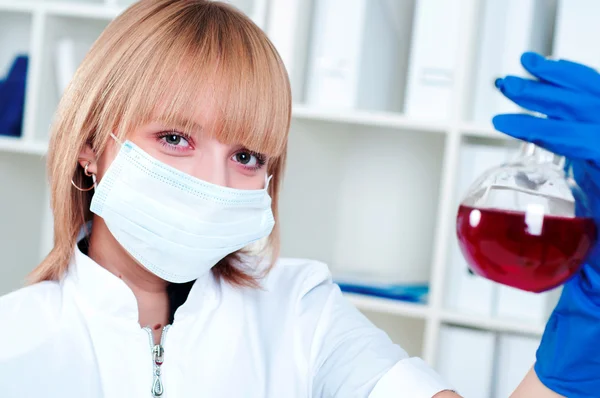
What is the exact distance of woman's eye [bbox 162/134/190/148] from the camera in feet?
3.13

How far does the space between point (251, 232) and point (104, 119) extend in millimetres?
256

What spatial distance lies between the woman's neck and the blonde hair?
0.04 meters

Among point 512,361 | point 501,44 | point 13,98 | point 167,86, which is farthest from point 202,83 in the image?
point 13,98

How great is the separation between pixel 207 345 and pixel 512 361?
0.87m

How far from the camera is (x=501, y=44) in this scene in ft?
5.28

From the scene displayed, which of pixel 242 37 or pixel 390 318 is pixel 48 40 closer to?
pixel 242 37

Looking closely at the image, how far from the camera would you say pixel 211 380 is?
39.7 inches

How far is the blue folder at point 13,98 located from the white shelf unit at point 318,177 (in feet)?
0.28

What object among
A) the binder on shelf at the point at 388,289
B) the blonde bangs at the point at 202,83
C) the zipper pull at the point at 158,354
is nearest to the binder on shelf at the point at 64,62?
the binder on shelf at the point at 388,289

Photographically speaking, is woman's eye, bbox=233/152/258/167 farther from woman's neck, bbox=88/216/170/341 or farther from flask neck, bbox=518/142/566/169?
flask neck, bbox=518/142/566/169

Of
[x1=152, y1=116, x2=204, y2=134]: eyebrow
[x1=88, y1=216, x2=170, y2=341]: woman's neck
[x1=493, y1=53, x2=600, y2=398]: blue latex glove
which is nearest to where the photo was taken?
[x1=493, y1=53, x2=600, y2=398]: blue latex glove

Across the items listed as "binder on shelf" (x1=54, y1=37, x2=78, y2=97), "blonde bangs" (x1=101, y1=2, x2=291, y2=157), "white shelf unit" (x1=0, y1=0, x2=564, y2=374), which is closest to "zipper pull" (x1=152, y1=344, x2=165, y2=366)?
"blonde bangs" (x1=101, y1=2, x2=291, y2=157)

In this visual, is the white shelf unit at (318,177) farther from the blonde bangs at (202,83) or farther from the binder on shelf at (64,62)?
the blonde bangs at (202,83)

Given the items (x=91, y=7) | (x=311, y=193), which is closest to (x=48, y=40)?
(x=91, y=7)
